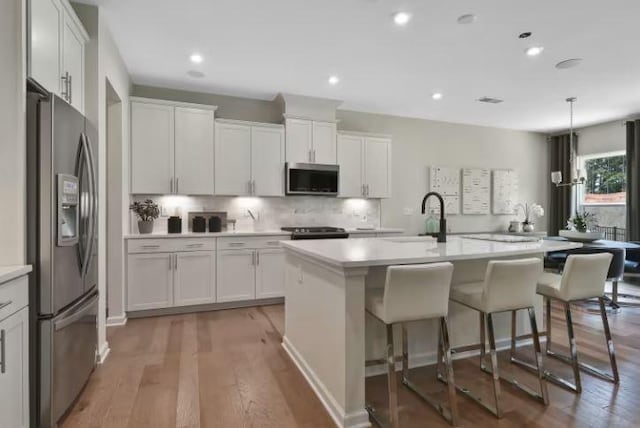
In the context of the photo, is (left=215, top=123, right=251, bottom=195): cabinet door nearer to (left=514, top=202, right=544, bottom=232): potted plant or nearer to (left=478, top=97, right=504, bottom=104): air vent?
(left=478, top=97, right=504, bottom=104): air vent

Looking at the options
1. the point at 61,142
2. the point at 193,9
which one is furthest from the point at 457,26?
the point at 61,142

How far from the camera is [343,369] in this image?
6.17 ft

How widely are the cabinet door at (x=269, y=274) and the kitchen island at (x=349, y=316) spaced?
4.53 feet

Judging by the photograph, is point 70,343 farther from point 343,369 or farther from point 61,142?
point 343,369

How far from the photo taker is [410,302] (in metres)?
1.83

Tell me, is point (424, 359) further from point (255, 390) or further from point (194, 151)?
point (194, 151)

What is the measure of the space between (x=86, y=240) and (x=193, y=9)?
1.93 m

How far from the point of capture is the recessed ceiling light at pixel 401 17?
2721 millimetres

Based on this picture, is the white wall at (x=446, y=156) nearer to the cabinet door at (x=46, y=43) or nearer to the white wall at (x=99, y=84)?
the white wall at (x=99, y=84)

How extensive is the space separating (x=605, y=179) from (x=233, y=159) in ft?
21.5

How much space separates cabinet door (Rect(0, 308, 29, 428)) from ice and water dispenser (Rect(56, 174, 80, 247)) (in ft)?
1.40

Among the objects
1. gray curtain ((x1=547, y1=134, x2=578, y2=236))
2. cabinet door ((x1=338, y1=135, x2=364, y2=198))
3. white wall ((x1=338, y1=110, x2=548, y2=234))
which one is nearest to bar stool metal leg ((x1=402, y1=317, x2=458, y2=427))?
cabinet door ((x1=338, y1=135, x2=364, y2=198))

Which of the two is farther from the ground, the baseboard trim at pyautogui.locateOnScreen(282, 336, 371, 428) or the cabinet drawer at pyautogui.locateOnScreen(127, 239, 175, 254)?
the cabinet drawer at pyautogui.locateOnScreen(127, 239, 175, 254)

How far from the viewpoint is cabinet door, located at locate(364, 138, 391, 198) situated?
518 centimetres
